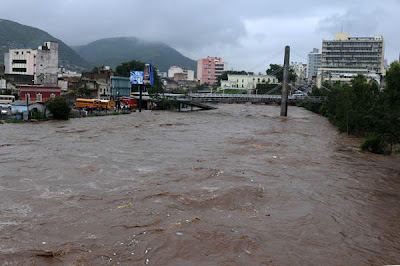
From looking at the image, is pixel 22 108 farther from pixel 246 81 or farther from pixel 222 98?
pixel 246 81

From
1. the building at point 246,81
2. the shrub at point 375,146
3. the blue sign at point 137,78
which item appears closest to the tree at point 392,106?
the shrub at point 375,146

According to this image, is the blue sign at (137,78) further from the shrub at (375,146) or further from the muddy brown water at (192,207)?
the shrub at (375,146)

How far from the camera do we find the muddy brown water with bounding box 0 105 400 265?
22.9ft

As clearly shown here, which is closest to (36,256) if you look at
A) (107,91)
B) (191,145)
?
(191,145)

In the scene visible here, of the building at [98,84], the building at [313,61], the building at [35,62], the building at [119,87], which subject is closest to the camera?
the building at [98,84]

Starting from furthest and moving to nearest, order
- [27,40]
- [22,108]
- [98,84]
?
[27,40] → [98,84] → [22,108]

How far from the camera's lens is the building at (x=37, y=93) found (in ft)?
102

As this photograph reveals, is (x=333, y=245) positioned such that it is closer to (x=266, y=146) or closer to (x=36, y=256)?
(x=36, y=256)

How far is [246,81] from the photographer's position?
310 ft

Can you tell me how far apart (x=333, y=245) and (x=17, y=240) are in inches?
248

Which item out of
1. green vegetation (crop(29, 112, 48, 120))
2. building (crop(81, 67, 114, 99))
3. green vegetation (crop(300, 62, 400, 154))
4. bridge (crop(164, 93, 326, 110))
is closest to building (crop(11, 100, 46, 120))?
green vegetation (crop(29, 112, 48, 120))

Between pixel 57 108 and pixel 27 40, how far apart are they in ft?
434

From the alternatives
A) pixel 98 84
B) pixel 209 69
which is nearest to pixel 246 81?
pixel 209 69

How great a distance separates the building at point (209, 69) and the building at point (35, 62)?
7989 cm
